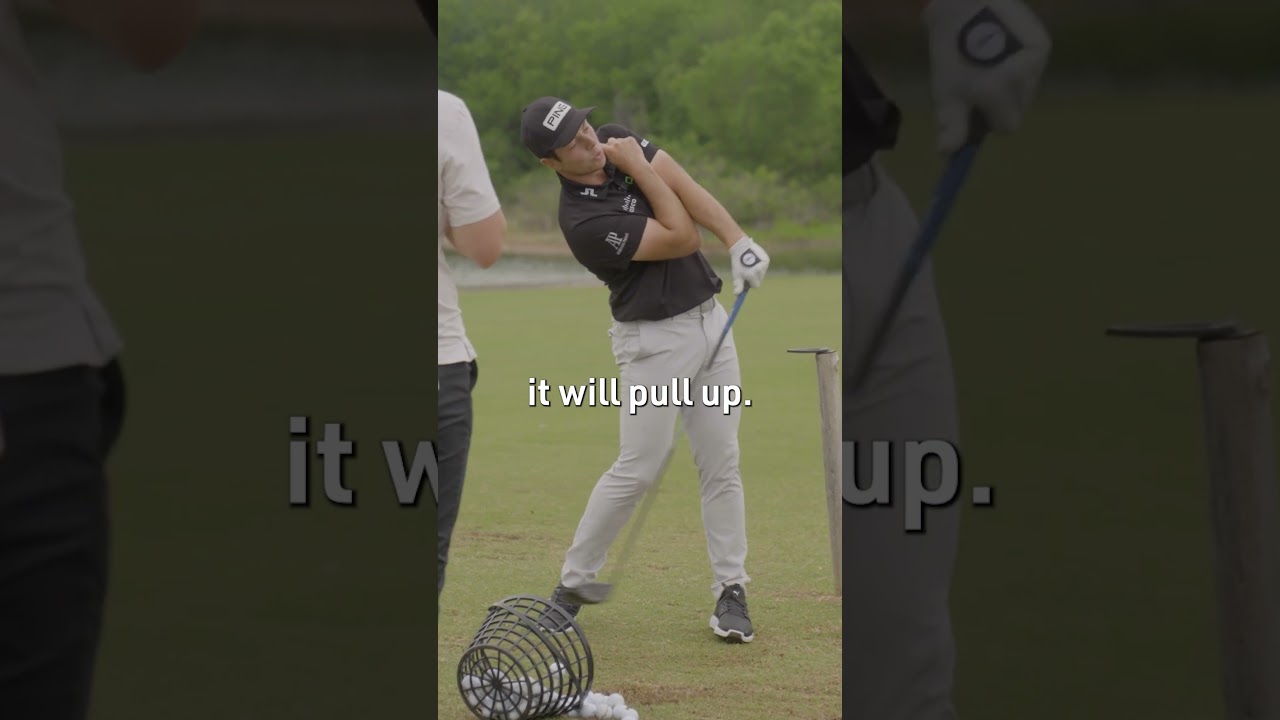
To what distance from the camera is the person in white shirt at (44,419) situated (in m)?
1.05

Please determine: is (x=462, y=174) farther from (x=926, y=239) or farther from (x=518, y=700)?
(x=518, y=700)

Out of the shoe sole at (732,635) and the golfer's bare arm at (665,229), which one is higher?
the golfer's bare arm at (665,229)

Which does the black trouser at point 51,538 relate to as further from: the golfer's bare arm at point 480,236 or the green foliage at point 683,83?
the green foliage at point 683,83

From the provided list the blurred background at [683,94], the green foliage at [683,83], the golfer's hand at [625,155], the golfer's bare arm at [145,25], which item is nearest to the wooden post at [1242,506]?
the golfer's bare arm at [145,25]

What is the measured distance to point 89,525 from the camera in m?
1.11

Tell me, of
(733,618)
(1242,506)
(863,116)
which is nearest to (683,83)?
(733,618)

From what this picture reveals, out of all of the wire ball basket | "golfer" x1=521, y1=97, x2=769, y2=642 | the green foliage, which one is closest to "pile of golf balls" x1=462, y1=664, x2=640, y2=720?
the wire ball basket

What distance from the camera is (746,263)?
305 centimetres

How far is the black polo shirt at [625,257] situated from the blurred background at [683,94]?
8.08m

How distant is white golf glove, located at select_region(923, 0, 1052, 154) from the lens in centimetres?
157

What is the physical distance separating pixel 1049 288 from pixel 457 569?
2359 mm

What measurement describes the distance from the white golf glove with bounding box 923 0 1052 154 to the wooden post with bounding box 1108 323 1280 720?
0.97 ft

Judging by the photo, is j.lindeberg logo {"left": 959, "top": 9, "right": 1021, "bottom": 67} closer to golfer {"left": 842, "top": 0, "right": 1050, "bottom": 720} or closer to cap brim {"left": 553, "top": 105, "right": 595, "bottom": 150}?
golfer {"left": 842, "top": 0, "right": 1050, "bottom": 720}

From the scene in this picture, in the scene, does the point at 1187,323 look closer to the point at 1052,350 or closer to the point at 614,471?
the point at 1052,350
